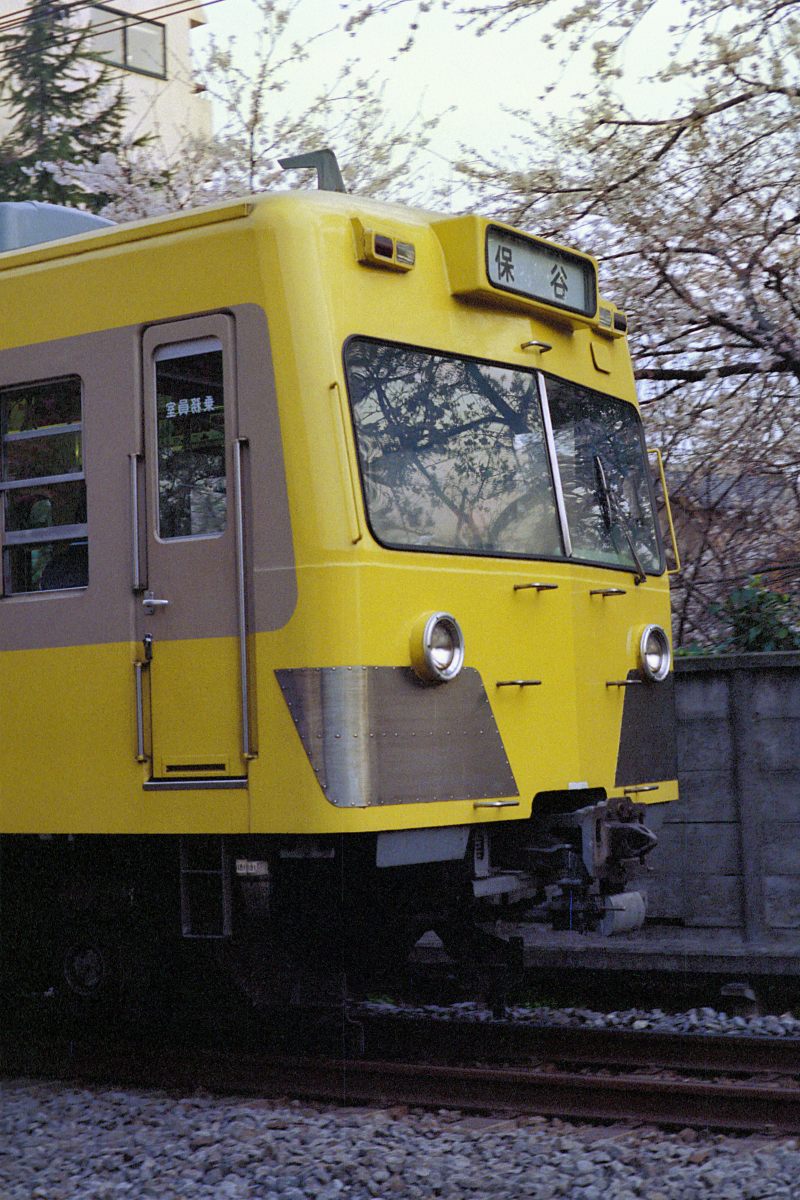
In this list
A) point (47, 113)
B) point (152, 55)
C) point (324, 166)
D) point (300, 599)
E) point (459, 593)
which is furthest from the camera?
point (152, 55)

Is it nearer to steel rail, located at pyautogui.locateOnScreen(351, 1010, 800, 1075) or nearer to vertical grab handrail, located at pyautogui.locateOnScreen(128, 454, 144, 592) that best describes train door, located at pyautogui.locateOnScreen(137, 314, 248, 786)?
vertical grab handrail, located at pyautogui.locateOnScreen(128, 454, 144, 592)

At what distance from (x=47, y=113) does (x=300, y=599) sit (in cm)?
1310

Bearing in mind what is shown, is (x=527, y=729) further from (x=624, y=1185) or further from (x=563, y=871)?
(x=624, y=1185)

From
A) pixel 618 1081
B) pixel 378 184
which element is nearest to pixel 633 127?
pixel 378 184

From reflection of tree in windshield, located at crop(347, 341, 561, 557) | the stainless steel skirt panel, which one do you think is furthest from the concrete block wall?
the stainless steel skirt panel

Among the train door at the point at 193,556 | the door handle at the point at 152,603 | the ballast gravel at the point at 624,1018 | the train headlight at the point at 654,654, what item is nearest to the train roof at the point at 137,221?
the train door at the point at 193,556

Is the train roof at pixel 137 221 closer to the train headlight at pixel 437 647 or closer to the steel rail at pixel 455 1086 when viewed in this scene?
the train headlight at pixel 437 647

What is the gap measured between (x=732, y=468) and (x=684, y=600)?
1387mm

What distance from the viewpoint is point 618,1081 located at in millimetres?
5945

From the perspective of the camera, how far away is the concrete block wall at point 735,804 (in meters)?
8.18

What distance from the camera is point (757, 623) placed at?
964 cm

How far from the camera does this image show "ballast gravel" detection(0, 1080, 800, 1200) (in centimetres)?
479

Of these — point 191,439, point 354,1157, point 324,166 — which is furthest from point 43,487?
point 354,1157

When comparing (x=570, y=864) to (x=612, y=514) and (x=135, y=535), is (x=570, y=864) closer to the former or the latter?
(x=612, y=514)
